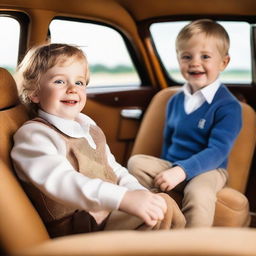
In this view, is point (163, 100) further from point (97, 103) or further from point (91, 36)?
point (91, 36)

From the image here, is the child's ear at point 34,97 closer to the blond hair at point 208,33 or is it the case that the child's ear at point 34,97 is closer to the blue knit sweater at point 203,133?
the blue knit sweater at point 203,133

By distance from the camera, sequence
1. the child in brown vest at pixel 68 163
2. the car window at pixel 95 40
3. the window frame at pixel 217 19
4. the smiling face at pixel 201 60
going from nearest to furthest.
→ the child in brown vest at pixel 68 163, the smiling face at pixel 201 60, the car window at pixel 95 40, the window frame at pixel 217 19

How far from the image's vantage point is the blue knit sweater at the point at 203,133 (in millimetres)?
2350

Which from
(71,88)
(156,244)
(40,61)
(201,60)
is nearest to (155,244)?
(156,244)

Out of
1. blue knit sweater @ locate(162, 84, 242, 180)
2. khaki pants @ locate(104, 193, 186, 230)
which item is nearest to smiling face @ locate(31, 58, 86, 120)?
khaki pants @ locate(104, 193, 186, 230)

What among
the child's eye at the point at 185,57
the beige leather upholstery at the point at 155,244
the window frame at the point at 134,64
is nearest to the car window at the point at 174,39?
the window frame at the point at 134,64

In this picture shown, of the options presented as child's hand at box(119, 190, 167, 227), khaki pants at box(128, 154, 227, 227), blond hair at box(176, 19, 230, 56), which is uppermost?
blond hair at box(176, 19, 230, 56)

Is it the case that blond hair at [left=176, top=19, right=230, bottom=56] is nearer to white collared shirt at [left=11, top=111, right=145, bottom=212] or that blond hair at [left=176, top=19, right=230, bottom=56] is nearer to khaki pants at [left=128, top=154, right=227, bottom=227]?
khaki pants at [left=128, top=154, right=227, bottom=227]

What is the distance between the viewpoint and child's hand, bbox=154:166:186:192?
2.22m

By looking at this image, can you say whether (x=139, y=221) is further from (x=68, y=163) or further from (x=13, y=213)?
(x=13, y=213)

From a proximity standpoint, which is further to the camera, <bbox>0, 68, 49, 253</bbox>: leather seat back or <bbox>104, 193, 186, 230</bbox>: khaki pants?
<bbox>104, 193, 186, 230</bbox>: khaki pants

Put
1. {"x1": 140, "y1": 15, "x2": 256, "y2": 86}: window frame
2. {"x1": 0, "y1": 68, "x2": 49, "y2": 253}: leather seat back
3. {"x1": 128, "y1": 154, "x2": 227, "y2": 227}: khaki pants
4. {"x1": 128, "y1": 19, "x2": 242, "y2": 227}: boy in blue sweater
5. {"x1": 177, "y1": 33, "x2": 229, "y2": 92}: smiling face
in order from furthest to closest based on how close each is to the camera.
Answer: {"x1": 140, "y1": 15, "x2": 256, "y2": 86}: window frame, {"x1": 177, "y1": 33, "x2": 229, "y2": 92}: smiling face, {"x1": 128, "y1": 19, "x2": 242, "y2": 227}: boy in blue sweater, {"x1": 128, "y1": 154, "x2": 227, "y2": 227}: khaki pants, {"x1": 0, "y1": 68, "x2": 49, "y2": 253}: leather seat back

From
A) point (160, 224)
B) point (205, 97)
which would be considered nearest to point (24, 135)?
point (160, 224)

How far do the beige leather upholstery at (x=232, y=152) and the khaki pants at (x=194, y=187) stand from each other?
75 mm
